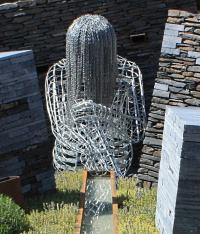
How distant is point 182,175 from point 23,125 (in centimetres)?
280

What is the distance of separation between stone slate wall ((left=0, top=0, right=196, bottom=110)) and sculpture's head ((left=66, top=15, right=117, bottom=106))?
2.08m

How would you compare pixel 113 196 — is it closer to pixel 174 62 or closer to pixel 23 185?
pixel 23 185

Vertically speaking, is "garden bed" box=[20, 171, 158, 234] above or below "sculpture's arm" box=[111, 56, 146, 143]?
below

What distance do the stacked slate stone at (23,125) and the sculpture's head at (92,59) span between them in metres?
0.84

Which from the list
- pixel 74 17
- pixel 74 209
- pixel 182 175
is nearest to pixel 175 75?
pixel 74 209

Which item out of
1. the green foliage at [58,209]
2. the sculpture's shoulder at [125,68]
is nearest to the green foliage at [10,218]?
the green foliage at [58,209]

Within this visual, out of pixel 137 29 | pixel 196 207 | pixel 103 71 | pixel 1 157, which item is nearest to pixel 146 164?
pixel 103 71

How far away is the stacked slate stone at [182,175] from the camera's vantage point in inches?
198

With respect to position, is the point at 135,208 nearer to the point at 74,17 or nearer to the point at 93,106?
the point at 93,106

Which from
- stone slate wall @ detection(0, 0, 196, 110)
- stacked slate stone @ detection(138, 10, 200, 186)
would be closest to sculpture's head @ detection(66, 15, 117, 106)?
stacked slate stone @ detection(138, 10, 200, 186)

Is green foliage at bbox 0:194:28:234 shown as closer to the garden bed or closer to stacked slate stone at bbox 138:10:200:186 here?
the garden bed

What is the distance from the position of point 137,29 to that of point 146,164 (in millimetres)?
3356

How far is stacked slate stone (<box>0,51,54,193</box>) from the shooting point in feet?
23.4

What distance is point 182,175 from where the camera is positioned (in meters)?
5.13
